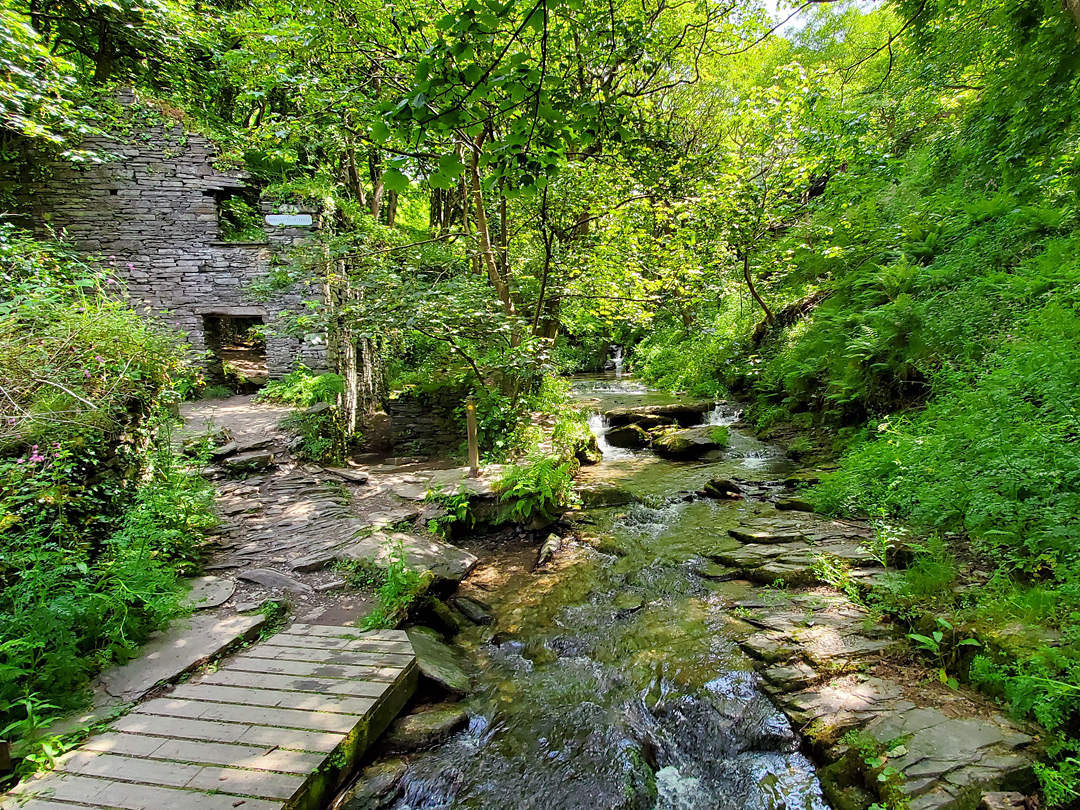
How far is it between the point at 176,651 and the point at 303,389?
6548mm

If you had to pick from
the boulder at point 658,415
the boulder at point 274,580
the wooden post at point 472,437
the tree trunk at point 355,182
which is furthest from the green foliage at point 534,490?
the tree trunk at point 355,182

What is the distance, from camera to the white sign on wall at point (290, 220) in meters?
10.4

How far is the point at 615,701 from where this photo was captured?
3.68m

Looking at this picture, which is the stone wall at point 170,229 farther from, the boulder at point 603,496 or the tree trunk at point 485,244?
the boulder at point 603,496

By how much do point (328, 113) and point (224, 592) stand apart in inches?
254

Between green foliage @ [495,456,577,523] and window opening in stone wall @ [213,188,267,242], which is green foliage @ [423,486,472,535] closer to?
green foliage @ [495,456,577,523]

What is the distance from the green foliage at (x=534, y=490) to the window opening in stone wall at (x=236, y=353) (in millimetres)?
7264

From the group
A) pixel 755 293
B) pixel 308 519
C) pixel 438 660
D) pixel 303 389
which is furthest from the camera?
pixel 755 293

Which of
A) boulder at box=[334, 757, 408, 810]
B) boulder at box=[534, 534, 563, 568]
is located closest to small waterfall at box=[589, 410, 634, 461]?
boulder at box=[534, 534, 563, 568]

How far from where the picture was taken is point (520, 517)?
6.84 m

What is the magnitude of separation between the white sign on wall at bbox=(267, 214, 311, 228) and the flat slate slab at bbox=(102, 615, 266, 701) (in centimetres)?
915

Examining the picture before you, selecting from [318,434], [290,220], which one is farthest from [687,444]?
[290,220]

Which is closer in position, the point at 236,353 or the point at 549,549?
the point at 549,549

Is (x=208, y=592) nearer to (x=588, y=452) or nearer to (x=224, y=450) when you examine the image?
(x=224, y=450)
